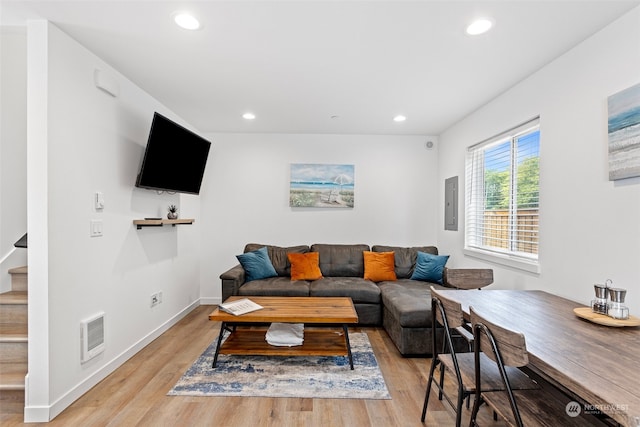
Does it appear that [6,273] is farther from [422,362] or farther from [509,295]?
[509,295]

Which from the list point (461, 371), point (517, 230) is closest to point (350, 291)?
point (517, 230)

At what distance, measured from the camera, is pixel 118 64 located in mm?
2562

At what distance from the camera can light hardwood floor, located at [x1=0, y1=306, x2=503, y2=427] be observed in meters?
2.00

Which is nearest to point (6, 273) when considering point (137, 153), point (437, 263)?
point (137, 153)

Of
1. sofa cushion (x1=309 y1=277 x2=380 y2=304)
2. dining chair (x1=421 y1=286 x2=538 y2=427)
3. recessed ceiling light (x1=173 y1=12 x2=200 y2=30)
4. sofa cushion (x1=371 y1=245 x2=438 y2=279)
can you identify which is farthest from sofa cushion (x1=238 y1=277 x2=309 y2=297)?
recessed ceiling light (x1=173 y1=12 x2=200 y2=30)

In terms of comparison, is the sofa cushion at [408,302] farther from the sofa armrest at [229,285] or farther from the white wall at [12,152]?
the white wall at [12,152]

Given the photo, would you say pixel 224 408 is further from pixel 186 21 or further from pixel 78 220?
pixel 186 21

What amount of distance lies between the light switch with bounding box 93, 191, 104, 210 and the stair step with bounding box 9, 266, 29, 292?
0.74 m

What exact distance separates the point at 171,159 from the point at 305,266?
200cm

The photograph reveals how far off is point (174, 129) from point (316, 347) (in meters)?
2.38

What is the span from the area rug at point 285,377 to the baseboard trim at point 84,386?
2.00 feet

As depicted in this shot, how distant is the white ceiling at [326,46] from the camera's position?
182cm

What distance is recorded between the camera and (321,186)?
466 cm

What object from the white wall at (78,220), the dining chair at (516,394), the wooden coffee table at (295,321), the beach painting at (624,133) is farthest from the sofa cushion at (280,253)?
the beach painting at (624,133)
